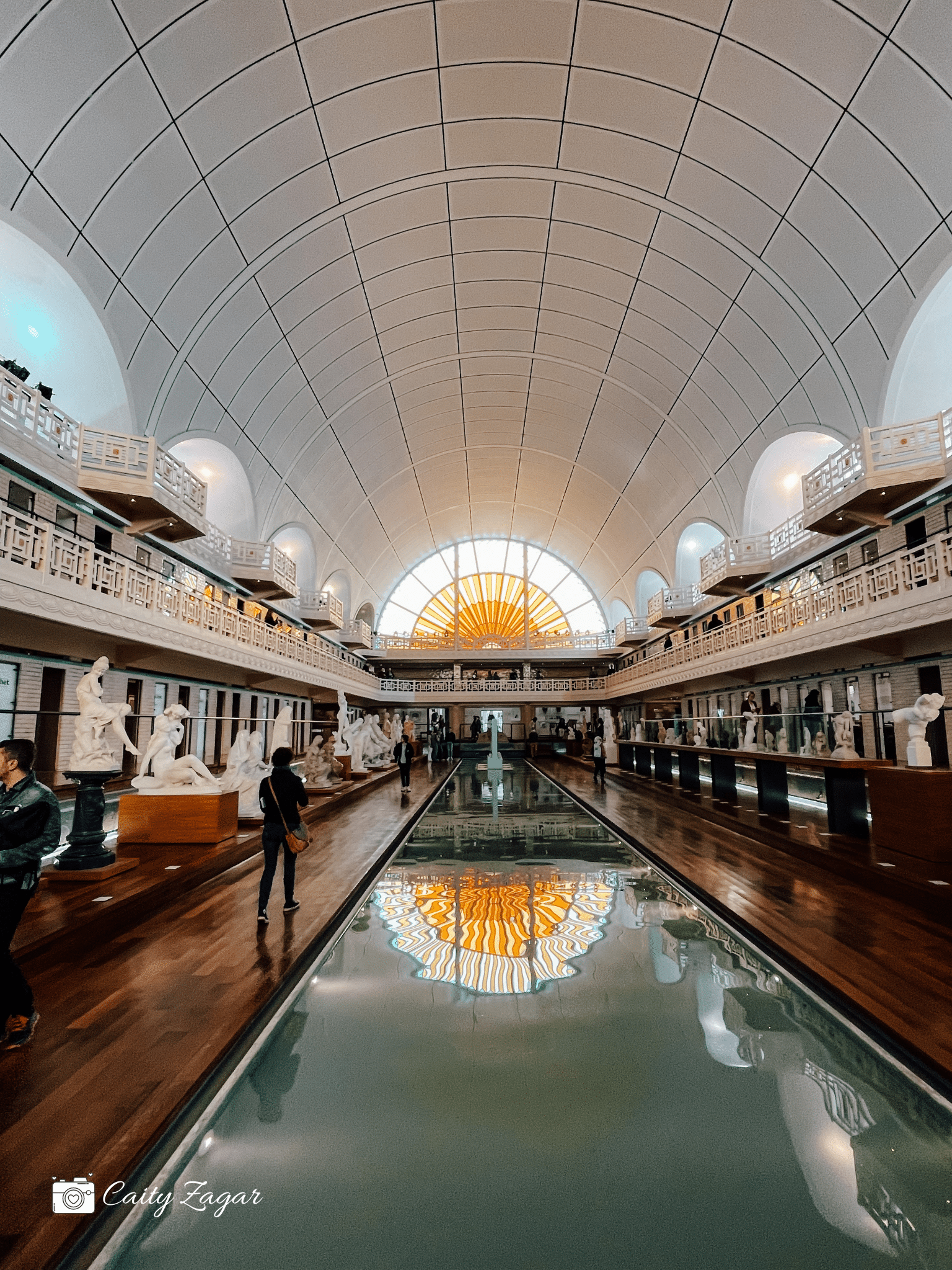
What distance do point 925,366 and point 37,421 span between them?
19.1 metres

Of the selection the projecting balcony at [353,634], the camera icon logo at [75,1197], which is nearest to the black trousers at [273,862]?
the camera icon logo at [75,1197]

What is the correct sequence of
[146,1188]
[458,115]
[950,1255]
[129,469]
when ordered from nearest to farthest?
1. [950,1255]
2. [146,1188]
3. [129,469]
4. [458,115]

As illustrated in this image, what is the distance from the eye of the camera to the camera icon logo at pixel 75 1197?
2320 mm

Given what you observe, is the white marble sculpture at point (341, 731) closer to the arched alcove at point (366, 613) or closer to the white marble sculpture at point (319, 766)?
the white marble sculpture at point (319, 766)

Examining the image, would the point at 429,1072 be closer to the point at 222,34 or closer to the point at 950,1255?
the point at 950,1255

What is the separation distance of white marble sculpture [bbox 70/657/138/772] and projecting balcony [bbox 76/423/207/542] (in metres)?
8.22

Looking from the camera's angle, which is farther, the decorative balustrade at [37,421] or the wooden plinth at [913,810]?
the decorative balustrade at [37,421]

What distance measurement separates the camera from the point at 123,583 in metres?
12.4

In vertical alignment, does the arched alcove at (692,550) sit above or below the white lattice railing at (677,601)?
above

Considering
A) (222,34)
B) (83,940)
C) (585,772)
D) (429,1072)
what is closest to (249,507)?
(222,34)

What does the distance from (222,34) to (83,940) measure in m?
16.4

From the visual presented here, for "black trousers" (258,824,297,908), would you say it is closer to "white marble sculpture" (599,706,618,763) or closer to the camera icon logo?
the camera icon logo

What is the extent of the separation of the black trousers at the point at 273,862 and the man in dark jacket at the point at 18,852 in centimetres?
220

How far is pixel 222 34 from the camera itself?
12.9m
